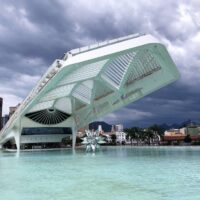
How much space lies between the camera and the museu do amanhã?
3647cm

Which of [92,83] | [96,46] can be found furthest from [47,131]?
[96,46]

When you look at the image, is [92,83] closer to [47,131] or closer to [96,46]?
[96,46]

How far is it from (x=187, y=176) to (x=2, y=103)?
178 m

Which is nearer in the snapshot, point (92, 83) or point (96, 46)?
point (96, 46)

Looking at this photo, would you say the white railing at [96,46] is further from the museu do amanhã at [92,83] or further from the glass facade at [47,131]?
the glass facade at [47,131]

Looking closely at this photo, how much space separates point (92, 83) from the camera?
49.4m

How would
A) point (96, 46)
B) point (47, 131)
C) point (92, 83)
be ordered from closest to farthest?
point (96, 46) < point (92, 83) < point (47, 131)

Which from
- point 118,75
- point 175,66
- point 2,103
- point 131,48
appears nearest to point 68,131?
point 118,75

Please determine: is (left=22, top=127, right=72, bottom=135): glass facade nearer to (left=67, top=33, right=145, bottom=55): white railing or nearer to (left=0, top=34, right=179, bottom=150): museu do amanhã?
(left=0, top=34, right=179, bottom=150): museu do amanhã

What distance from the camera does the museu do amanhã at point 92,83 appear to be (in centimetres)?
3647

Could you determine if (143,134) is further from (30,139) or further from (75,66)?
(75,66)

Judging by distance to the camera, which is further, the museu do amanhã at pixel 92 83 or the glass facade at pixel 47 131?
the glass facade at pixel 47 131

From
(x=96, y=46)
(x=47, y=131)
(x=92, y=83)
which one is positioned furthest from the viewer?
(x=47, y=131)

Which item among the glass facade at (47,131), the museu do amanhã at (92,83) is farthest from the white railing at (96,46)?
the glass facade at (47,131)
